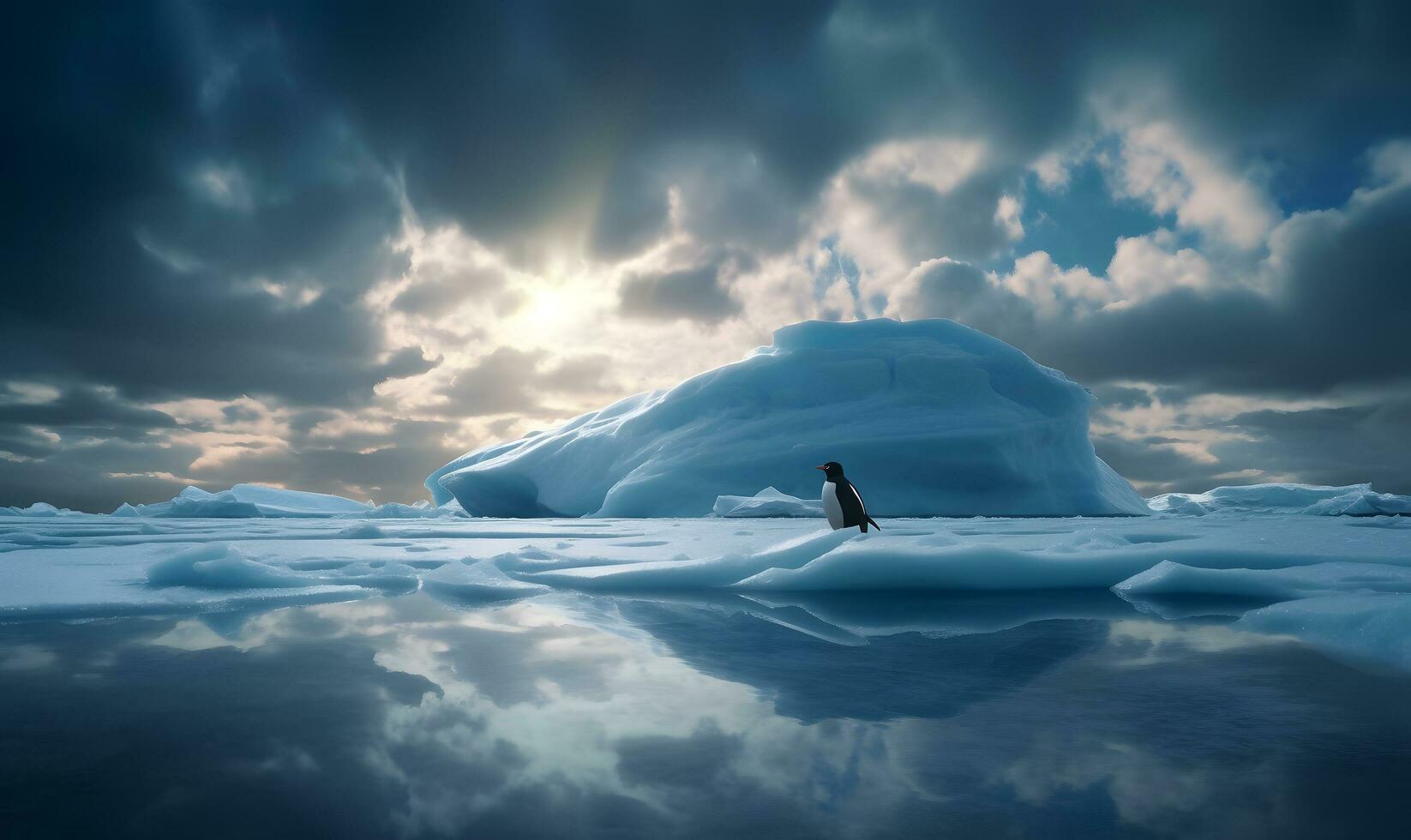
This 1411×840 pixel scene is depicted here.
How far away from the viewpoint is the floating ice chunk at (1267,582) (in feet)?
11.3

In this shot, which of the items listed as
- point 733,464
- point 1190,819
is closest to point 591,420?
point 733,464

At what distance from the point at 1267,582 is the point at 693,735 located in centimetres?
343

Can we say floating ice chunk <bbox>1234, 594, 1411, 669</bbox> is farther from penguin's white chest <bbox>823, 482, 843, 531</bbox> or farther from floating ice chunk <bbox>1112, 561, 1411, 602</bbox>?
penguin's white chest <bbox>823, 482, 843, 531</bbox>

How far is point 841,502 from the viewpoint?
7141mm

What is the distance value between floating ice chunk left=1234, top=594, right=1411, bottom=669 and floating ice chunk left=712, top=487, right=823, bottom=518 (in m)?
13.5

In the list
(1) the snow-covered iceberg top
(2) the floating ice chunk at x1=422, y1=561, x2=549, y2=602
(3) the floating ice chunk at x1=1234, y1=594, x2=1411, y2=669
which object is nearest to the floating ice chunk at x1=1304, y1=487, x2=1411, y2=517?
(1) the snow-covered iceberg top

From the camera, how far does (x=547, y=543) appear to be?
23.9ft

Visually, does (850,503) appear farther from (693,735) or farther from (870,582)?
(693,735)

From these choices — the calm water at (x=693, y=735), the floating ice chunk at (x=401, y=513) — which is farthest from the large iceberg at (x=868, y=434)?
the calm water at (x=693, y=735)

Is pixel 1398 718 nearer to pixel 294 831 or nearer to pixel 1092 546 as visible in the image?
pixel 294 831

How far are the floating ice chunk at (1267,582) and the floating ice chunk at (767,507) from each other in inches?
495

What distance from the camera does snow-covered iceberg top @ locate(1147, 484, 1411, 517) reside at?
80.4 ft

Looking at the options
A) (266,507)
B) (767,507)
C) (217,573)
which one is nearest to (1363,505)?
(767,507)

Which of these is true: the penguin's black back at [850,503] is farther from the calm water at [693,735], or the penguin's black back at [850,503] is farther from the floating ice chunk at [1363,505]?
the floating ice chunk at [1363,505]
